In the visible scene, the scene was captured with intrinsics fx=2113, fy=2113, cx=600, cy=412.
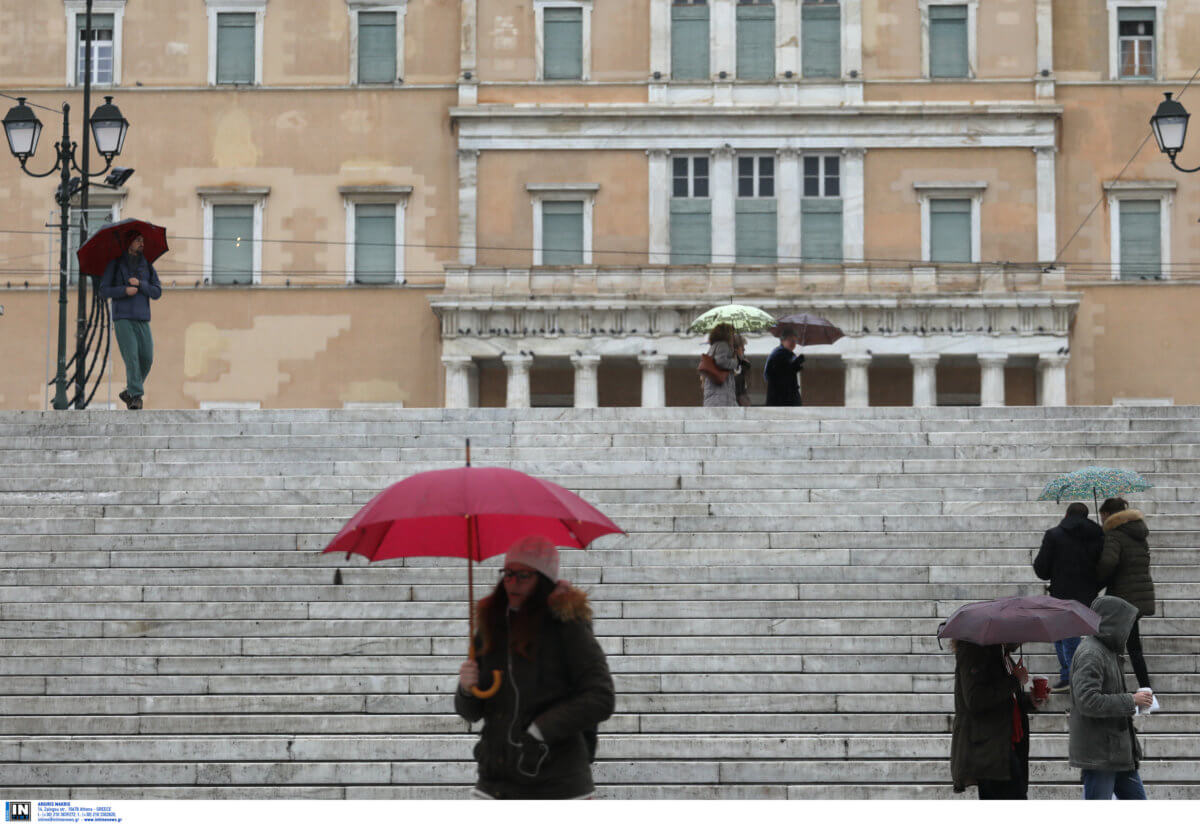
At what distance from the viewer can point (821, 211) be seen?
39688mm

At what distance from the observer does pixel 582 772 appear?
8.45 metres

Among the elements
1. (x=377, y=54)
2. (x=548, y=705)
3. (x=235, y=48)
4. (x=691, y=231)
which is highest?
(x=235, y=48)

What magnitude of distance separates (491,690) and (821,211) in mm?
31946

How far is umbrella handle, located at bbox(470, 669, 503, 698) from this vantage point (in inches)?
333

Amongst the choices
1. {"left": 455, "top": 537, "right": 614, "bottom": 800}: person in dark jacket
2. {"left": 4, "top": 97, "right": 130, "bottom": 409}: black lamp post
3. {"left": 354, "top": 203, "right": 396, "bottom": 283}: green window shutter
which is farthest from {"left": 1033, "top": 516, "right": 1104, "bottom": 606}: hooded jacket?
{"left": 354, "top": 203, "right": 396, "bottom": 283}: green window shutter

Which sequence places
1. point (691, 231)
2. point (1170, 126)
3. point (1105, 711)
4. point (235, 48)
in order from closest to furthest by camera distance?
point (1105, 711), point (1170, 126), point (691, 231), point (235, 48)

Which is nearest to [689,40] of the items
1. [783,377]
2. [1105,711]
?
[783,377]

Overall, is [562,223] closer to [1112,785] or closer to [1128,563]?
[1128,563]

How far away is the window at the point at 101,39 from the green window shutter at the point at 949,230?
15913 mm

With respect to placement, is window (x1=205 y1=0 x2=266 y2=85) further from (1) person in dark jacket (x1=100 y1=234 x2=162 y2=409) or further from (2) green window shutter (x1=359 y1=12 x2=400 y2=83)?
(1) person in dark jacket (x1=100 y1=234 x2=162 y2=409)

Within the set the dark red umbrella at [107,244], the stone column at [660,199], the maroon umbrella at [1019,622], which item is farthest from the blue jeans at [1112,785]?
the stone column at [660,199]

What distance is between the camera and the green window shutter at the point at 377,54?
134 ft

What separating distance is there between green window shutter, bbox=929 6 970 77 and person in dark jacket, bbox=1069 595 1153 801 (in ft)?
99.4

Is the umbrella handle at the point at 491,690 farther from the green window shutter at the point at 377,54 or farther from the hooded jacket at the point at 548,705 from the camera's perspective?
the green window shutter at the point at 377,54
